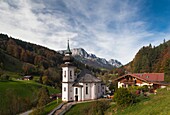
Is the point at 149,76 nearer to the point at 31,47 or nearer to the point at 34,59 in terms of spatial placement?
the point at 34,59

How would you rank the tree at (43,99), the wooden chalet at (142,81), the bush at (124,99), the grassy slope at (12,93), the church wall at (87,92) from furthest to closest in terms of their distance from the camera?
the church wall at (87,92) → the grassy slope at (12,93) → the wooden chalet at (142,81) → the tree at (43,99) → the bush at (124,99)

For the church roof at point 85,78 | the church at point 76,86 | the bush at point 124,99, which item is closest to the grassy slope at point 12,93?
the church at point 76,86

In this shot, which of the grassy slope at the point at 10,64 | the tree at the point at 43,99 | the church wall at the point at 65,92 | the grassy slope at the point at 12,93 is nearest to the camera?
the tree at the point at 43,99

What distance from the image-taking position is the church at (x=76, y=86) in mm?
44906

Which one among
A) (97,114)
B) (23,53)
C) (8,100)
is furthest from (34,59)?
(97,114)

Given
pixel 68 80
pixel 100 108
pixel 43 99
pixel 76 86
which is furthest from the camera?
pixel 68 80

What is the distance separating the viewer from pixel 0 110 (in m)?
39.4

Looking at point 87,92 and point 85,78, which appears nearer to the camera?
point 87,92

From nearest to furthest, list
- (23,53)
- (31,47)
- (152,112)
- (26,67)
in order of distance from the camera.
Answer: (152,112)
(26,67)
(23,53)
(31,47)

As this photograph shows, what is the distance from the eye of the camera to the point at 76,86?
45.0 metres

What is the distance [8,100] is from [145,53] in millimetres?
83200

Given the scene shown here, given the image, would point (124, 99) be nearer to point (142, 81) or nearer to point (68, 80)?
point (142, 81)

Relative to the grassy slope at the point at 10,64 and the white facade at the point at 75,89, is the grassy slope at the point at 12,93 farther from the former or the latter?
the grassy slope at the point at 10,64

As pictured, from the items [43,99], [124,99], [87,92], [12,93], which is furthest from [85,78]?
[124,99]
